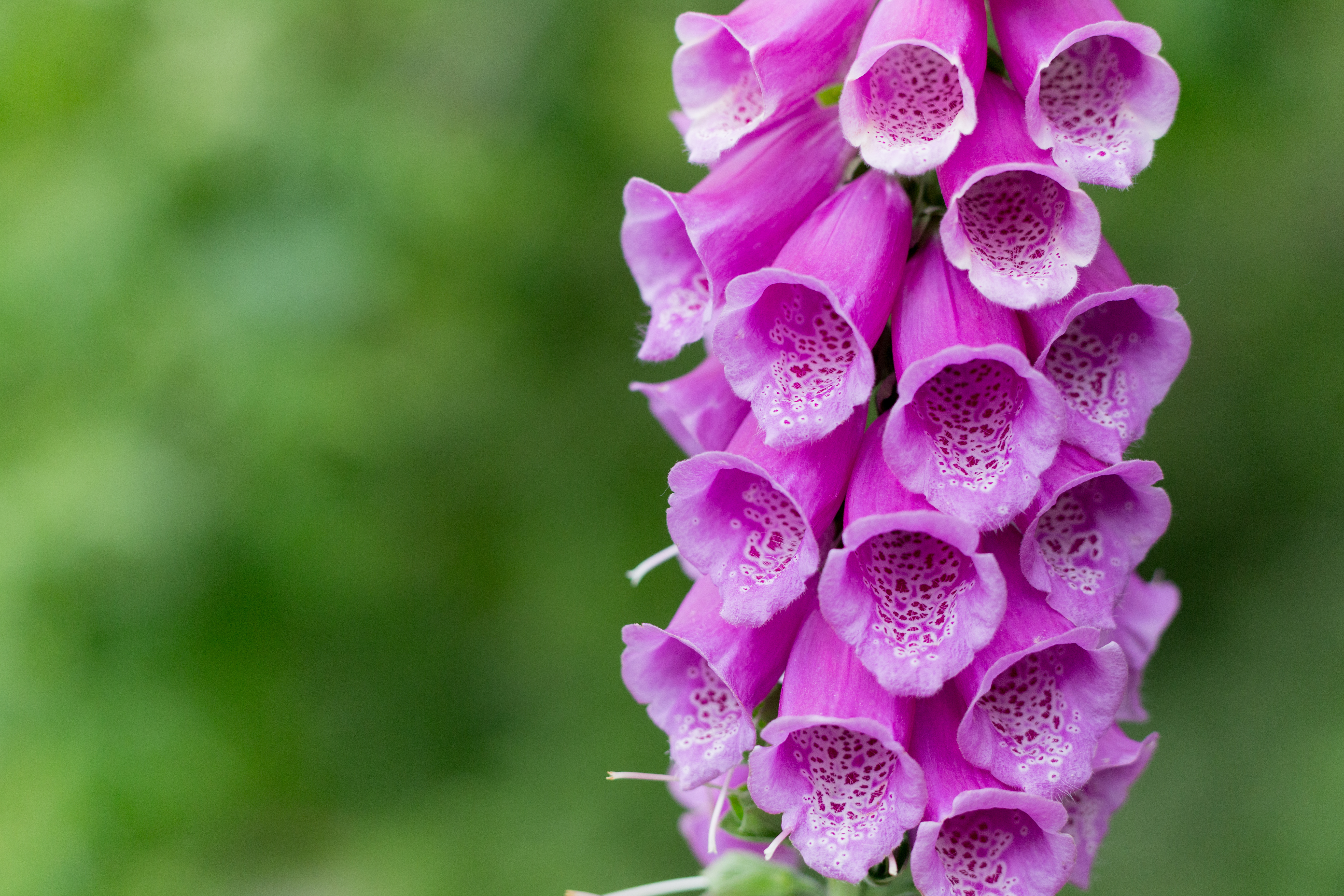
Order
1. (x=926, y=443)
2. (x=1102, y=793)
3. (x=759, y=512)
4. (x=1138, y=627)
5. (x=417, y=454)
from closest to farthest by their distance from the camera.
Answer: (x=926, y=443)
(x=759, y=512)
(x=1102, y=793)
(x=1138, y=627)
(x=417, y=454)

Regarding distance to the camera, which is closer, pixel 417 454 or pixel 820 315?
pixel 820 315

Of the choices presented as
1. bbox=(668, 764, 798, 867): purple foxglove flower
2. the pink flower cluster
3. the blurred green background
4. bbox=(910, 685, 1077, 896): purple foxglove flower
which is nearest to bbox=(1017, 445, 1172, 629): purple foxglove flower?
the pink flower cluster

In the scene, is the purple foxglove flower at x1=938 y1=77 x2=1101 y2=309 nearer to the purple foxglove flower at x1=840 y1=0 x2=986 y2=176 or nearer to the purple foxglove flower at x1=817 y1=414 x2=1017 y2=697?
the purple foxglove flower at x1=840 y1=0 x2=986 y2=176

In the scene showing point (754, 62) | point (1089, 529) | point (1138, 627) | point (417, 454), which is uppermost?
point (754, 62)

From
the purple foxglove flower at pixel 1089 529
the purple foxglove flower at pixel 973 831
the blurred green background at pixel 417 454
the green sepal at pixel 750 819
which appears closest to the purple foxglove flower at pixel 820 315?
the purple foxglove flower at pixel 1089 529

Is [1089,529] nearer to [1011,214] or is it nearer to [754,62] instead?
[1011,214]

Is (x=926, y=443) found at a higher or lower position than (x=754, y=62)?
lower

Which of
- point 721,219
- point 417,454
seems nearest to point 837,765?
point 721,219
